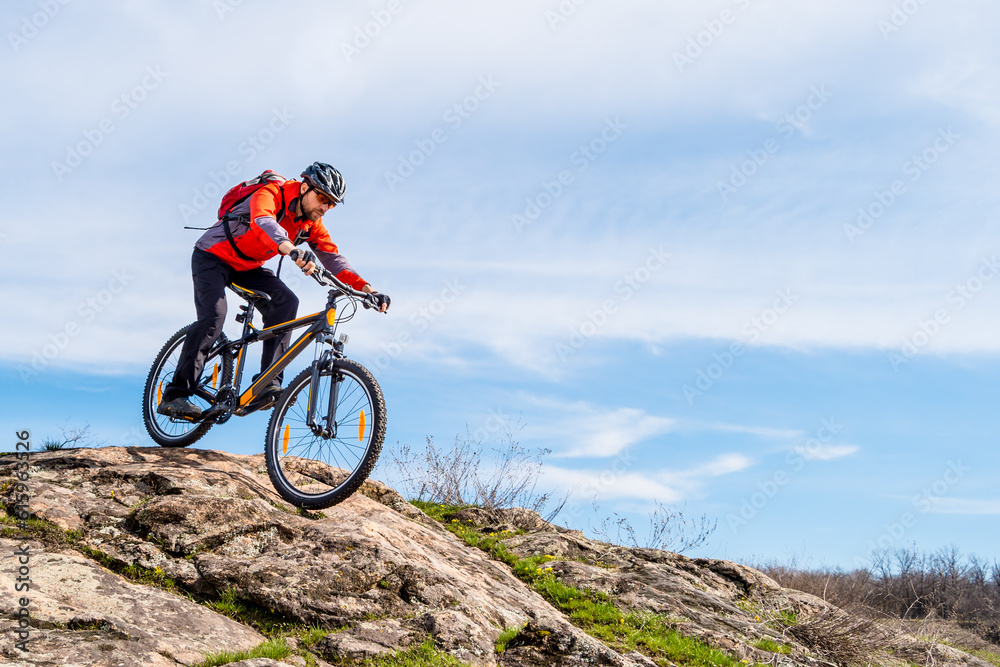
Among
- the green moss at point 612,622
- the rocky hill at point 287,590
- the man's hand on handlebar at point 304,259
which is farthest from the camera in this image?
the green moss at point 612,622

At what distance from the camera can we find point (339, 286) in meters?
6.07

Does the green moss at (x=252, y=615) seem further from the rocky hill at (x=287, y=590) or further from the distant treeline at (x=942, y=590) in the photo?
the distant treeline at (x=942, y=590)

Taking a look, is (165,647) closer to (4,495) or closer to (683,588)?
(4,495)

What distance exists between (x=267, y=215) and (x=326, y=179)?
62cm

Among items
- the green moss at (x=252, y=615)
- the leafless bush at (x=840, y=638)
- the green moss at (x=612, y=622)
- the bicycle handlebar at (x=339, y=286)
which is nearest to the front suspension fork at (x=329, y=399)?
the bicycle handlebar at (x=339, y=286)

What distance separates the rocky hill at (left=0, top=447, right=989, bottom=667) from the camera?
4.03 meters

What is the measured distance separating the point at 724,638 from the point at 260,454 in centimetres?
492

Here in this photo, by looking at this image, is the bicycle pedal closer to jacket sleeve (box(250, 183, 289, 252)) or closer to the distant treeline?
jacket sleeve (box(250, 183, 289, 252))

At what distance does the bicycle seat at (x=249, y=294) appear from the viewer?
673cm

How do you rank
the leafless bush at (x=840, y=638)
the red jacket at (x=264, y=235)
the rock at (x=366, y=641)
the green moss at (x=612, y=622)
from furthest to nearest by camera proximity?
1. the leafless bush at (x=840, y=638)
2. the red jacket at (x=264, y=235)
3. the green moss at (x=612, y=622)
4. the rock at (x=366, y=641)

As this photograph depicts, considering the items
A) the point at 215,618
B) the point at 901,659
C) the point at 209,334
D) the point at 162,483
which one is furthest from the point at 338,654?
the point at 901,659

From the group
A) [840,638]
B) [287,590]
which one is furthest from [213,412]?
[840,638]

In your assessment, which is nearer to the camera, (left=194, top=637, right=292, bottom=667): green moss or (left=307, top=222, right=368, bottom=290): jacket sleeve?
(left=194, top=637, right=292, bottom=667): green moss

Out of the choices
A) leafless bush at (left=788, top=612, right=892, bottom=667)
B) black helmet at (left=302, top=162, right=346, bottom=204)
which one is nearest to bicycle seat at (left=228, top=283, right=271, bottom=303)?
black helmet at (left=302, top=162, right=346, bottom=204)
